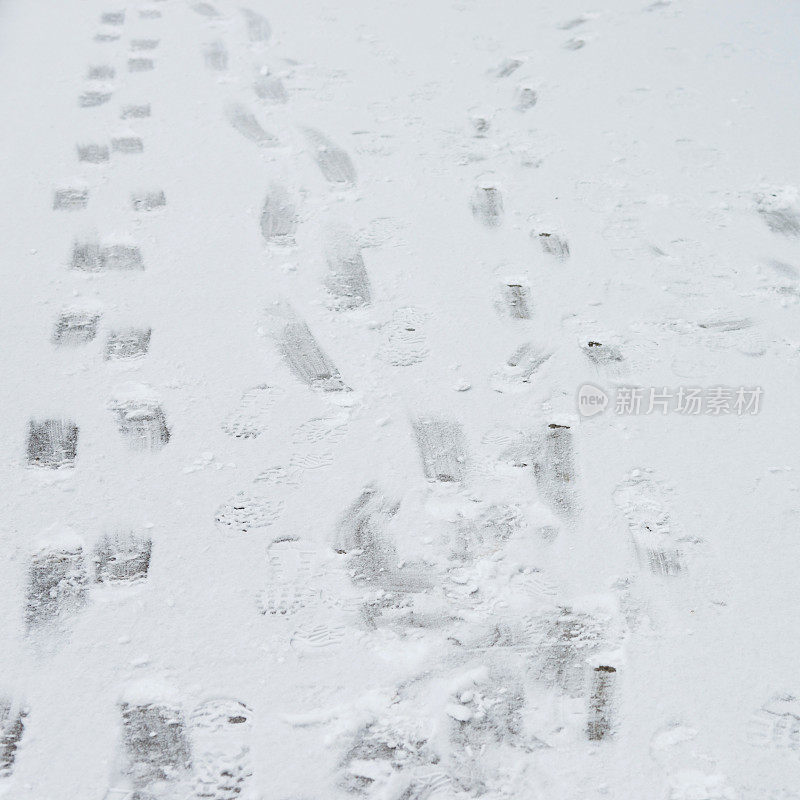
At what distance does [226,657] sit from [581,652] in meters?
0.48

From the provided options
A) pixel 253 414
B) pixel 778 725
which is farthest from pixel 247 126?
pixel 778 725

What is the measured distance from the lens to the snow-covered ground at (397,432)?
1.06 m

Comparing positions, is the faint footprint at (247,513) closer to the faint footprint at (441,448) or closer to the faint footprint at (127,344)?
the faint footprint at (441,448)

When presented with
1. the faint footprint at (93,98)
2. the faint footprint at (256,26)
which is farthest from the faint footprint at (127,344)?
the faint footprint at (256,26)

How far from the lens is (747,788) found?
100 centimetres

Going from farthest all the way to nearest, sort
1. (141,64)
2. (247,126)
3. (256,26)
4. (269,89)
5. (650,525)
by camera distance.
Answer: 1. (256,26)
2. (141,64)
3. (269,89)
4. (247,126)
5. (650,525)

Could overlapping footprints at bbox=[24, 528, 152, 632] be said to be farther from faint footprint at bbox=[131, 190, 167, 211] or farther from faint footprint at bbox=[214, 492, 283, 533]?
faint footprint at bbox=[131, 190, 167, 211]

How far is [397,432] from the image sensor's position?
4.85 feet

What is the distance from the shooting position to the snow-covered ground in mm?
1056

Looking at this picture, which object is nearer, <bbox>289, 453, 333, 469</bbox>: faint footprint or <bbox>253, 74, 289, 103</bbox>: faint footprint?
<bbox>289, 453, 333, 469</bbox>: faint footprint

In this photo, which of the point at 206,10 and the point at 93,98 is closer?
the point at 93,98

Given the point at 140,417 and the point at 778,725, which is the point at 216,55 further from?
the point at 778,725

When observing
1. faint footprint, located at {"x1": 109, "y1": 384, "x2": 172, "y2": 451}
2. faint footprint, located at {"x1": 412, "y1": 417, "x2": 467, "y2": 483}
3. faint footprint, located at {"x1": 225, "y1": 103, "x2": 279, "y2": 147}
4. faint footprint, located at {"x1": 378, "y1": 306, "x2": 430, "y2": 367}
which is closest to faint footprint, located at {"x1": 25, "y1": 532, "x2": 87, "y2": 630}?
faint footprint, located at {"x1": 109, "y1": 384, "x2": 172, "y2": 451}

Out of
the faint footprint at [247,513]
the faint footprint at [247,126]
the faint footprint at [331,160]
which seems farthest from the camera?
the faint footprint at [247,126]
